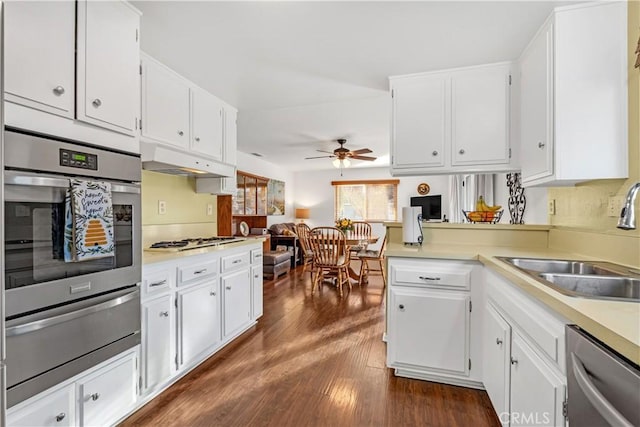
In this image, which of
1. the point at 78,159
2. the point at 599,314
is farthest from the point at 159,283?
the point at 599,314

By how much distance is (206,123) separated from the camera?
2.60 meters

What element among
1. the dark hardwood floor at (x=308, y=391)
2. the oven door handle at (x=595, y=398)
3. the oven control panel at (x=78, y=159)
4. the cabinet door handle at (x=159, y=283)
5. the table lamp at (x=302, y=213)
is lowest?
the dark hardwood floor at (x=308, y=391)

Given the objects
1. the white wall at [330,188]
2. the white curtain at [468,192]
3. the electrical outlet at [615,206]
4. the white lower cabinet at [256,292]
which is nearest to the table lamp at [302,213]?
the white wall at [330,188]

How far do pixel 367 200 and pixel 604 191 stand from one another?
6.01 metres

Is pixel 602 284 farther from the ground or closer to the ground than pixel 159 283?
farther from the ground

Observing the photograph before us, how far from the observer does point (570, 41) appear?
61.8 inches

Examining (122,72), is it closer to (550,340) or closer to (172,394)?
(172,394)

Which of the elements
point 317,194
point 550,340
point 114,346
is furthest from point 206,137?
point 317,194

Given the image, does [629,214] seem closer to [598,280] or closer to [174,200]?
[598,280]

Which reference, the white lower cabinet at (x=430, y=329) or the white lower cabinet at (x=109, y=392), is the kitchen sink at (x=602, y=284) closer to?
the white lower cabinet at (x=430, y=329)

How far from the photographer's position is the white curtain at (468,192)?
13.6 ft

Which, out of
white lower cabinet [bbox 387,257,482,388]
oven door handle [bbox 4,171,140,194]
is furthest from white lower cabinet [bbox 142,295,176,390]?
white lower cabinet [bbox 387,257,482,388]

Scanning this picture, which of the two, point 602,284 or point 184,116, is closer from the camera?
point 602,284

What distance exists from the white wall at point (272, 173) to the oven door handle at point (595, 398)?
18.0ft
